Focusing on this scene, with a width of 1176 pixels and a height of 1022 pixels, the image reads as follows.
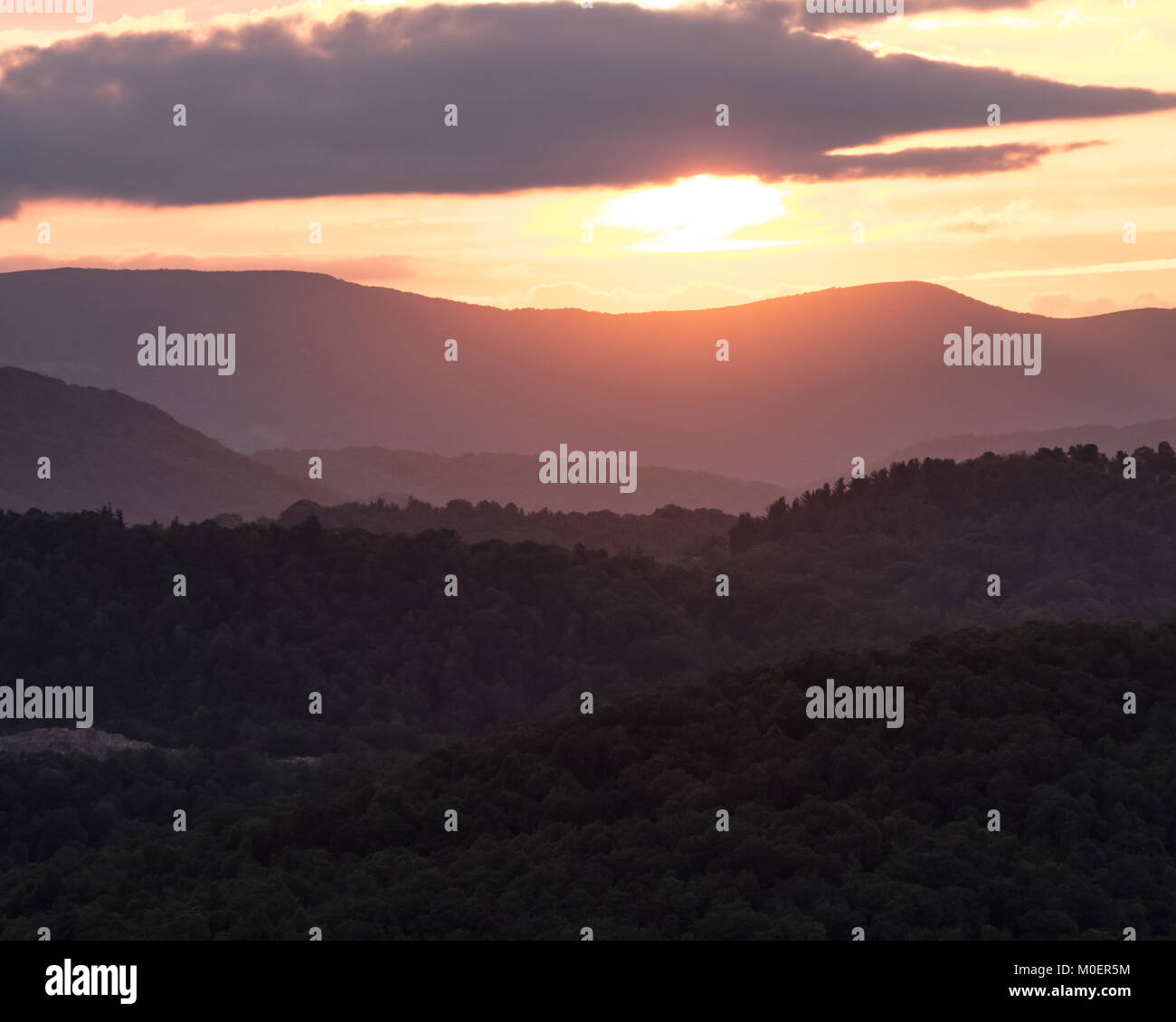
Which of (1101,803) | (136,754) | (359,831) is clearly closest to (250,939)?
(359,831)

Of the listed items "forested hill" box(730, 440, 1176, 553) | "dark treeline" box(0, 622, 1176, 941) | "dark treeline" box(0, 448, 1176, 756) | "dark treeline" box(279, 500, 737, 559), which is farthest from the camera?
"dark treeline" box(279, 500, 737, 559)

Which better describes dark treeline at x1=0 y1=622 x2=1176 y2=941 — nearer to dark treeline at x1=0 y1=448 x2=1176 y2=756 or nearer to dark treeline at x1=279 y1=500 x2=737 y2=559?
dark treeline at x1=0 y1=448 x2=1176 y2=756

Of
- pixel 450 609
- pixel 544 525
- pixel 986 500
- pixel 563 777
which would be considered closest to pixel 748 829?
pixel 563 777

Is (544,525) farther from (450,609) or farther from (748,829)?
(748,829)

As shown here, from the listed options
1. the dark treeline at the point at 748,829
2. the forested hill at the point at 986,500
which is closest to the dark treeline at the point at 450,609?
the forested hill at the point at 986,500

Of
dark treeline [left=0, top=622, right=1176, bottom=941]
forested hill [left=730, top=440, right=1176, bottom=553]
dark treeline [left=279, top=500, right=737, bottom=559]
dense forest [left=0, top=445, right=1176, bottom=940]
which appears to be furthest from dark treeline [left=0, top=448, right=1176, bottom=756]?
dark treeline [left=0, top=622, right=1176, bottom=941]

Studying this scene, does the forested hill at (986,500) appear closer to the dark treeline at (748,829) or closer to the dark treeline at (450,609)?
the dark treeline at (450,609)
